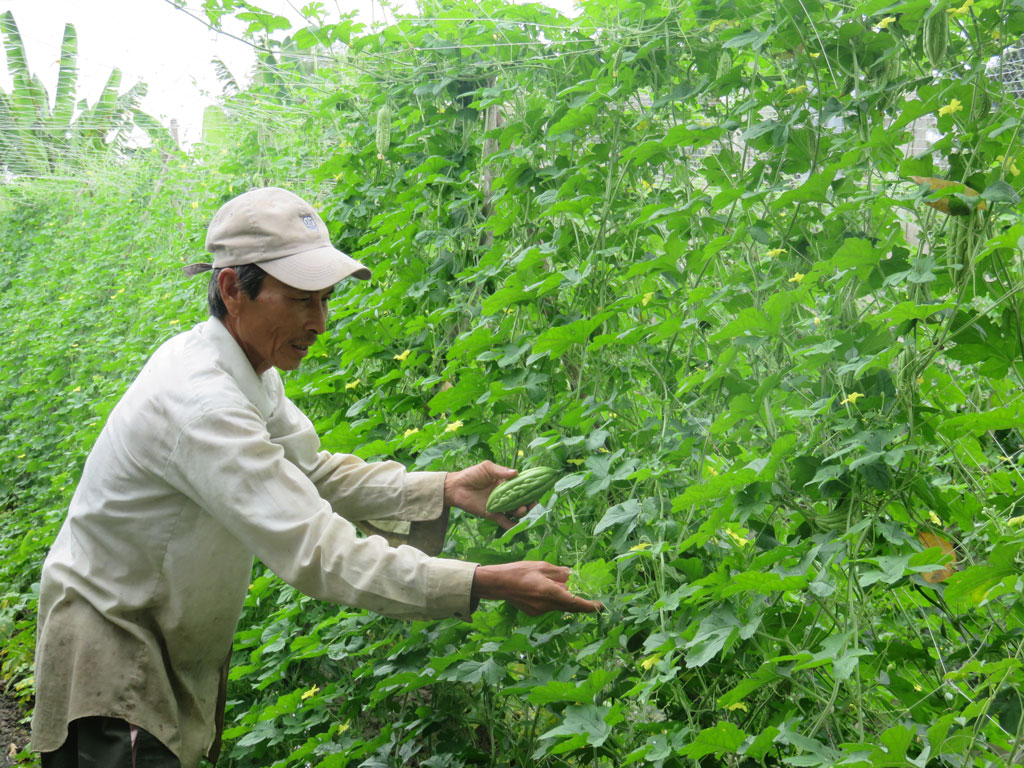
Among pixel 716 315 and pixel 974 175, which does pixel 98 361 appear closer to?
pixel 716 315

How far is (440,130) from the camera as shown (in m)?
3.45

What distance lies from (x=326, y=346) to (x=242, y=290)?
4.85 feet

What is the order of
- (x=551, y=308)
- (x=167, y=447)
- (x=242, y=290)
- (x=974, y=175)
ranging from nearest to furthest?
1. (x=974, y=175)
2. (x=167, y=447)
3. (x=242, y=290)
4. (x=551, y=308)

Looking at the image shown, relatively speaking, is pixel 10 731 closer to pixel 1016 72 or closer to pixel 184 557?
pixel 184 557

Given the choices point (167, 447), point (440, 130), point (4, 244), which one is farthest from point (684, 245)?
point (4, 244)

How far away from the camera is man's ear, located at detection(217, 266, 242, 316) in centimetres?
223

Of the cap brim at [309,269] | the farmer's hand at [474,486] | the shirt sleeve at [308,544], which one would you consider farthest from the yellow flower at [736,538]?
the cap brim at [309,269]

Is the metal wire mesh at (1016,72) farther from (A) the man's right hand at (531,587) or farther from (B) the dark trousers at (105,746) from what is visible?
(B) the dark trousers at (105,746)

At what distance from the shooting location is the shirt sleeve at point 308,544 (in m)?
1.96

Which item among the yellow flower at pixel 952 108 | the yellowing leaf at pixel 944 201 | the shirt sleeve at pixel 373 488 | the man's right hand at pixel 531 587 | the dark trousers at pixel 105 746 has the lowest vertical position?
the dark trousers at pixel 105 746

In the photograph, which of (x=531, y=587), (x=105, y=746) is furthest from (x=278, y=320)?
(x=105, y=746)

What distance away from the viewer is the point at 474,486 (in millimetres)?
2568

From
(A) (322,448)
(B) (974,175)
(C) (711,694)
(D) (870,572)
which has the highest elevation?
(B) (974,175)

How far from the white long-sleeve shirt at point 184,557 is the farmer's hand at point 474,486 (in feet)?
1.20
